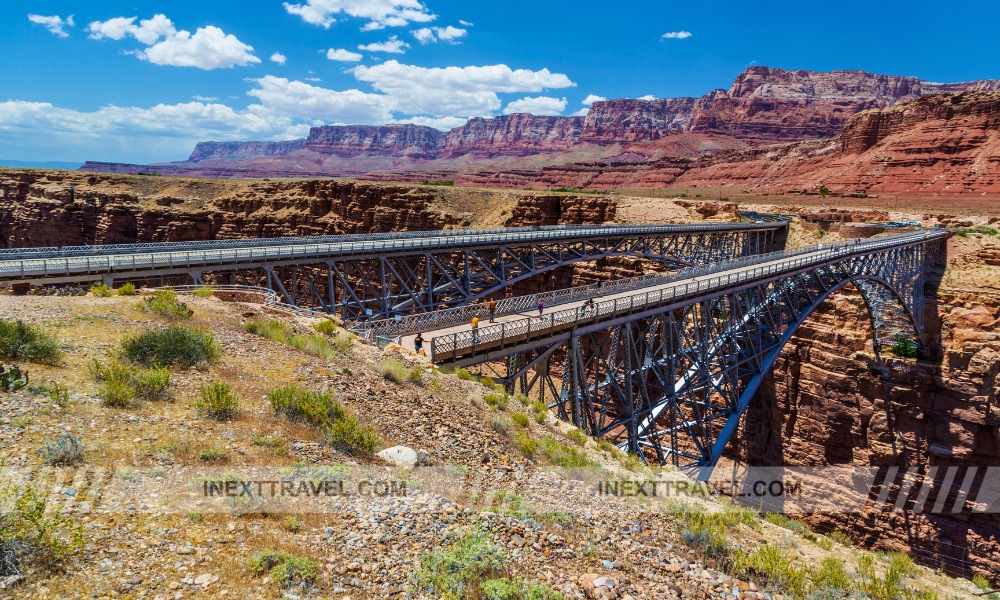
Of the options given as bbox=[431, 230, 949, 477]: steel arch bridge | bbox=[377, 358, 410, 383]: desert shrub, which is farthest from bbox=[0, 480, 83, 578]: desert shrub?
bbox=[431, 230, 949, 477]: steel arch bridge

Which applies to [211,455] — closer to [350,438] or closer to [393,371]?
[350,438]

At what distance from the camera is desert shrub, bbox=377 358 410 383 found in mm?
12617

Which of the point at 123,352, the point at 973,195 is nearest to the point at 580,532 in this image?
the point at 123,352

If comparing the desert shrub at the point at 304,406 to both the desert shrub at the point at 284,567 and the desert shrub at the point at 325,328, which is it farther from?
the desert shrub at the point at 325,328

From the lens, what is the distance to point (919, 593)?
26.7 ft

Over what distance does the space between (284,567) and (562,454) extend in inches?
255

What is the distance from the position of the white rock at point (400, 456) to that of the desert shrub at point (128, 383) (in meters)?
4.02

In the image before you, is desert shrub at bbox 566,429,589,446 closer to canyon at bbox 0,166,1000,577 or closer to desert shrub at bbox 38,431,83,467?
desert shrub at bbox 38,431,83,467

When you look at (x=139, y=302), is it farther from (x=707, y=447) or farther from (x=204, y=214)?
(x=204, y=214)

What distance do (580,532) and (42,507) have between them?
6659mm

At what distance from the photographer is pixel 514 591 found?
616 cm

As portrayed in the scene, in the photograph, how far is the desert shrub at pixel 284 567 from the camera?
5.64 m

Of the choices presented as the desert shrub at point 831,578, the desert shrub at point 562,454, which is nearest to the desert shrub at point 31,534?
the desert shrub at point 562,454

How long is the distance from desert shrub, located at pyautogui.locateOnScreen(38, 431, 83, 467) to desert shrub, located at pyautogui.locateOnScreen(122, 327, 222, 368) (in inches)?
148
